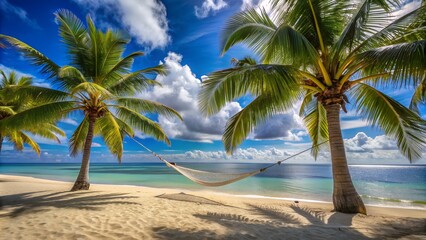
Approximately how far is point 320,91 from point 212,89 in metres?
2.06

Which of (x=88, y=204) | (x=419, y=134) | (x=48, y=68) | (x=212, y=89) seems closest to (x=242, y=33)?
(x=212, y=89)

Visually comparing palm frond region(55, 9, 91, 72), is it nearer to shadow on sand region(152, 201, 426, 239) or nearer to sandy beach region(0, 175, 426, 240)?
sandy beach region(0, 175, 426, 240)

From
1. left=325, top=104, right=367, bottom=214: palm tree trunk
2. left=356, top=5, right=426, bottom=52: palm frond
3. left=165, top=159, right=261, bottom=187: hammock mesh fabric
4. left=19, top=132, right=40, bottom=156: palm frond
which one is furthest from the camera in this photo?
left=19, top=132, right=40, bottom=156: palm frond

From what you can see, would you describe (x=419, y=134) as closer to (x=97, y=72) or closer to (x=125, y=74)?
(x=125, y=74)

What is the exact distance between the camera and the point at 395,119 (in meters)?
3.87

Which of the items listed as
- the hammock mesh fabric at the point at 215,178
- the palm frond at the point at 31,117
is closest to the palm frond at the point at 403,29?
the hammock mesh fabric at the point at 215,178

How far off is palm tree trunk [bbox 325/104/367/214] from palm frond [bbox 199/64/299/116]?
1.23m

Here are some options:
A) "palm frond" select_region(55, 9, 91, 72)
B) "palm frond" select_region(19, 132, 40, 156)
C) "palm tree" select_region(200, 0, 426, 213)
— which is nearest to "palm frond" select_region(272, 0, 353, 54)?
"palm tree" select_region(200, 0, 426, 213)

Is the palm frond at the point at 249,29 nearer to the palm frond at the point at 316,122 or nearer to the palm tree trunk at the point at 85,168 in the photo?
the palm frond at the point at 316,122

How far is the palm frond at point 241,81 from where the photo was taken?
3043 mm

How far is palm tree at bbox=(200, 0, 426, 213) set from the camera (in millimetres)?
3092

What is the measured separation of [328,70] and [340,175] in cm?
179

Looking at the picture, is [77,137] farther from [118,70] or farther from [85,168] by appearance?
[118,70]

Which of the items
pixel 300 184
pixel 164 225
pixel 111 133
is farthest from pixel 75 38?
pixel 300 184
